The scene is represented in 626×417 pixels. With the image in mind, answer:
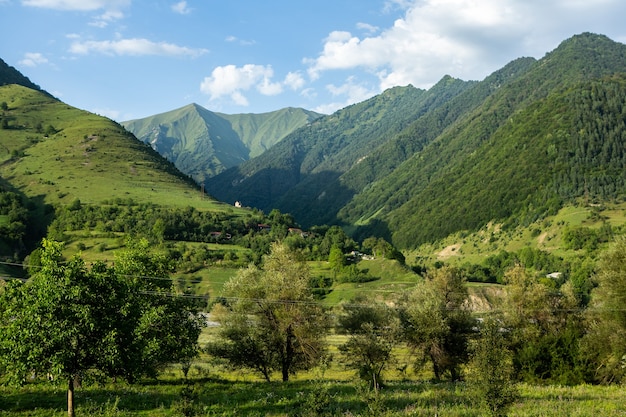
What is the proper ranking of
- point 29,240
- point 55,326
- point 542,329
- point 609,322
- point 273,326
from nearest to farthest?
point 55,326, point 273,326, point 609,322, point 542,329, point 29,240

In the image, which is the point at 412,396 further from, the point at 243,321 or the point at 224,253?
the point at 224,253

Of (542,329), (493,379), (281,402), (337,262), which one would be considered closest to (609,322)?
(542,329)

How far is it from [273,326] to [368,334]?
14080mm

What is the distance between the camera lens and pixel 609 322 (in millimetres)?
52562

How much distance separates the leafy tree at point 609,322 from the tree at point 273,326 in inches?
1244

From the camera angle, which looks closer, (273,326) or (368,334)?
(273,326)

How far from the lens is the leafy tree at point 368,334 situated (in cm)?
5366

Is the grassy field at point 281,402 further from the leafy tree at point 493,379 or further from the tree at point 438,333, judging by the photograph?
the tree at point 438,333

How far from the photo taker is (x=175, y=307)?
139 feet

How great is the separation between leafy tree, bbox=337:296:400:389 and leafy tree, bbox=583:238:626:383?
72.7 feet

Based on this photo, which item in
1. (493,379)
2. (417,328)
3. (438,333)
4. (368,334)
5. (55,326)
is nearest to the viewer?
(493,379)

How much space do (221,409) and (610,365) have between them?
145ft

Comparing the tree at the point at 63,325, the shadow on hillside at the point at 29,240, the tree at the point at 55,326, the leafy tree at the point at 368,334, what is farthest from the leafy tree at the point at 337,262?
the tree at the point at 55,326

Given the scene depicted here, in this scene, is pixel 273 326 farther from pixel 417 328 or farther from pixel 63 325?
pixel 63 325
